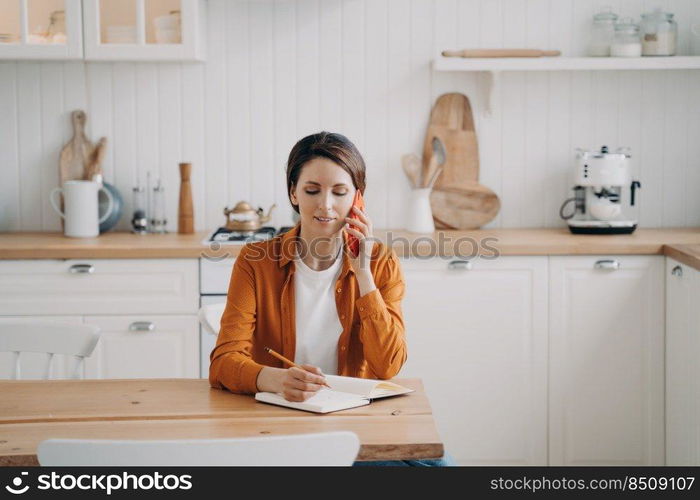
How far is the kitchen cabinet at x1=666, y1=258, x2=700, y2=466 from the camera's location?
3109 millimetres

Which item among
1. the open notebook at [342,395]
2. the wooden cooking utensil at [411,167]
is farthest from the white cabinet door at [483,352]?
the open notebook at [342,395]

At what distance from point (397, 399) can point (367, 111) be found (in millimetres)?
2204

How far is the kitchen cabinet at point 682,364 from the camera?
3.11 metres

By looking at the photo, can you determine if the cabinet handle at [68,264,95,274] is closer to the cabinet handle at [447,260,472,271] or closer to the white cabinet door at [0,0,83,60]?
the white cabinet door at [0,0,83,60]

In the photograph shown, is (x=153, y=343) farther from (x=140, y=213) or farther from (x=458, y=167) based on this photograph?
(x=458, y=167)

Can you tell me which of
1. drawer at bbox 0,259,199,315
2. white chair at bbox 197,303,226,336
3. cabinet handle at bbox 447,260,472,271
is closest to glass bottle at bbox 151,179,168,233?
drawer at bbox 0,259,199,315

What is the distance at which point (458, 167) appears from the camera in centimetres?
389

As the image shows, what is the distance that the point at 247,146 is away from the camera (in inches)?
154

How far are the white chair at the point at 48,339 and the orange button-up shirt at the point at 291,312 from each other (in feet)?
1.21

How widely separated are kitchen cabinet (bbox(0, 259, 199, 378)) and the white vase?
87 cm

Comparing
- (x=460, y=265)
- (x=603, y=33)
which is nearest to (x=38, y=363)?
(x=460, y=265)

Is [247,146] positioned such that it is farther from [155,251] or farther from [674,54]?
[674,54]

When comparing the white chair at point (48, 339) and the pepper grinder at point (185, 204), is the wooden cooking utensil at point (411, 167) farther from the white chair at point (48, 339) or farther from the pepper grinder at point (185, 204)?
the white chair at point (48, 339)

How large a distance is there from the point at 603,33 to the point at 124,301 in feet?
6.80
